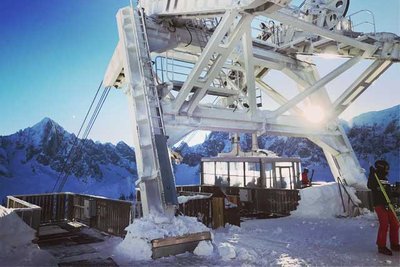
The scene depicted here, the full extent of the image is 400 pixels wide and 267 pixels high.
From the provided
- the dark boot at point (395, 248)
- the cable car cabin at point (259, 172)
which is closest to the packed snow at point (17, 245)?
the dark boot at point (395, 248)

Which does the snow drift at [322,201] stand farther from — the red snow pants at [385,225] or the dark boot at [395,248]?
the red snow pants at [385,225]

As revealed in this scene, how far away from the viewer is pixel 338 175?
14.4 m

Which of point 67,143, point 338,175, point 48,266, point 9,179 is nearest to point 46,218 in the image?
point 48,266

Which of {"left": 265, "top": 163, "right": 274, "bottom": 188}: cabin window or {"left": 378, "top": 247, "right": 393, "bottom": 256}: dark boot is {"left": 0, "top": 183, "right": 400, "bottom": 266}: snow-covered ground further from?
{"left": 265, "top": 163, "right": 274, "bottom": 188}: cabin window

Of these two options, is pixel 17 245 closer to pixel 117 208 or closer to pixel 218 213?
pixel 117 208

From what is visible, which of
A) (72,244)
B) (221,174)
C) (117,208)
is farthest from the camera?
(221,174)

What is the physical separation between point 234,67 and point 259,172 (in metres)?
7.18

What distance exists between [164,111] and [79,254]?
4.73m

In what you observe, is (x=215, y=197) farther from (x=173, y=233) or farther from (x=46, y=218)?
(x=46, y=218)

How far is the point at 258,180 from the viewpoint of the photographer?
1794 centimetres

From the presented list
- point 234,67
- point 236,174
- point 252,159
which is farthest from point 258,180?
point 234,67

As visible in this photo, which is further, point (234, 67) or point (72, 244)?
point (234, 67)

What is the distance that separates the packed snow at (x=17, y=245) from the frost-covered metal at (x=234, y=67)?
8.54 ft

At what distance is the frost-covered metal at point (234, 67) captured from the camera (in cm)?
848
